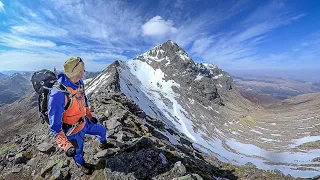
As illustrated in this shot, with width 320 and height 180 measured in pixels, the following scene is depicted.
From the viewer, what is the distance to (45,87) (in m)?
7.32

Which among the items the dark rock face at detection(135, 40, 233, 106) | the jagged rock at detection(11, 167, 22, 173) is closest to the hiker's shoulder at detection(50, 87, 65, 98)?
the jagged rock at detection(11, 167, 22, 173)

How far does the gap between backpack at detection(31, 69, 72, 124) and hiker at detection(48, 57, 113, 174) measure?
0.48ft

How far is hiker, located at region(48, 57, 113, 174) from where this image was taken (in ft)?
23.2

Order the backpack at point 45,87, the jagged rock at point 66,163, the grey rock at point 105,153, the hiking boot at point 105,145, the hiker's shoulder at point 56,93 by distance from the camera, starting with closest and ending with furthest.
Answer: the hiker's shoulder at point 56,93
the backpack at point 45,87
the grey rock at point 105,153
the jagged rock at point 66,163
the hiking boot at point 105,145

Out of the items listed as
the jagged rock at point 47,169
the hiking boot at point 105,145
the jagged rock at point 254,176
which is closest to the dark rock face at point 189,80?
the jagged rock at point 254,176

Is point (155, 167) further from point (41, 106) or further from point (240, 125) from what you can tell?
point (240, 125)

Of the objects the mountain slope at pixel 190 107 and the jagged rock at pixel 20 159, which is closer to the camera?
the jagged rock at pixel 20 159

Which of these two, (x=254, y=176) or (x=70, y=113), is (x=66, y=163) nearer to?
(x=70, y=113)

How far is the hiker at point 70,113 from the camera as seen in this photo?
7.07 m

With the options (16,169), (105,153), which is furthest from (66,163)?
(16,169)

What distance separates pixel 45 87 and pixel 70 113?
4.08 feet

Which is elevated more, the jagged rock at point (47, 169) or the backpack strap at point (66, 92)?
the backpack strap at point (66, 92)

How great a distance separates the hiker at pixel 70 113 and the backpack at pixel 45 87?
0.48 ft

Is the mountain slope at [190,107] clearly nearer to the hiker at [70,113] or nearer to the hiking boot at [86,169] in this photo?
the hiking boot at [86,169]
